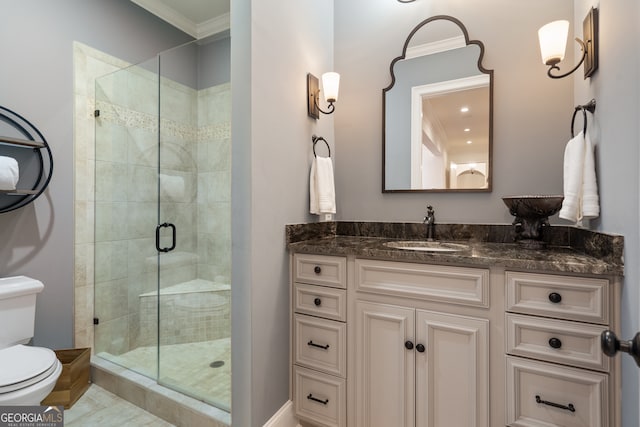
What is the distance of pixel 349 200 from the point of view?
205 centimetres

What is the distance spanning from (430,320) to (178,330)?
179 centimetres

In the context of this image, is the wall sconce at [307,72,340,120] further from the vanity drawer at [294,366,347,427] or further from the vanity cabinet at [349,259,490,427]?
the vanity drawer at [294,366,347,427]

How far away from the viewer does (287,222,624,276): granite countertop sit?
102 centimetres

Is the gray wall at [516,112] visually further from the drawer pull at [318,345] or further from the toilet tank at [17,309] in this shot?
the toilet tank at [17,309]

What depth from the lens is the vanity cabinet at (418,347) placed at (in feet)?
3.87

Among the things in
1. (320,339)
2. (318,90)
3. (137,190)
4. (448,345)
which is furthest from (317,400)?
(137,190)

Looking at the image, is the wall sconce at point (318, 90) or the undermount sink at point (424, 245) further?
the wall sconce at point (318, 90)

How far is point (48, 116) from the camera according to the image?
1863mm

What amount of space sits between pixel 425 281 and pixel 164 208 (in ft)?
6.57

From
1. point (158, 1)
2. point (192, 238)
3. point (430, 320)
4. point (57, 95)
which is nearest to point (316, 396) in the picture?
point (430, 320)

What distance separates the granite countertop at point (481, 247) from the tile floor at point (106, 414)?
129 cm

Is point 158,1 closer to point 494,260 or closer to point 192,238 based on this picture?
point 192,238

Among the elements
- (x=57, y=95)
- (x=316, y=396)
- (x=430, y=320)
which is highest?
(x=57, y=95)

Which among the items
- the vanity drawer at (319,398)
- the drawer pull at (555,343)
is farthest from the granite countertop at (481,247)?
the vanity drawer at (319,398)
